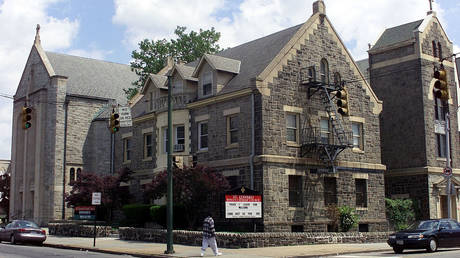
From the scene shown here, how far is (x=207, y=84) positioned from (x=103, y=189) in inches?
383

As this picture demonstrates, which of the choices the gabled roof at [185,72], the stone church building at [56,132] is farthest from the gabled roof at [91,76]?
the gabled roof at [185,72]

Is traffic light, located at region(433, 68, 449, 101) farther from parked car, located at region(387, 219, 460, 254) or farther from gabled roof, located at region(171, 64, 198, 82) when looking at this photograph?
gabled roof, located at region(171, 64, 198, 82)

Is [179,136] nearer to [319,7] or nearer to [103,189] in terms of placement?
[103,189]

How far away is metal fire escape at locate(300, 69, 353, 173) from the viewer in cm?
3156

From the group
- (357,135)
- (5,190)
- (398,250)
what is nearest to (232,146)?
(357,135)

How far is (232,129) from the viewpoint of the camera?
31.9 metres

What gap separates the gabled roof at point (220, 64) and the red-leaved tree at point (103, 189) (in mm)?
9051

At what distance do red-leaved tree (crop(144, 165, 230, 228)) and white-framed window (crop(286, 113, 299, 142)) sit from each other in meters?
4.42

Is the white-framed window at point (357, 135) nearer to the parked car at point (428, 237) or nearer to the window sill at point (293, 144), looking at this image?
the window sill at point (293, 144)

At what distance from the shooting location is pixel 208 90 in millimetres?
34000

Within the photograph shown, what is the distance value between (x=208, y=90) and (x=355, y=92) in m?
9.01

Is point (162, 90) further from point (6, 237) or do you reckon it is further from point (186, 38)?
point (186, 38)

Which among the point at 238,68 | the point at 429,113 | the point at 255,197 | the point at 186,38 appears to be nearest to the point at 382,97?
the point at 429,113

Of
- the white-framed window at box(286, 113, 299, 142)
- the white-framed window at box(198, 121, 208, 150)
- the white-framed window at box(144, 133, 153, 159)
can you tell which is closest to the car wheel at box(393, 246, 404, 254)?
the white-framed window at box(286, 113, 299, 142)
